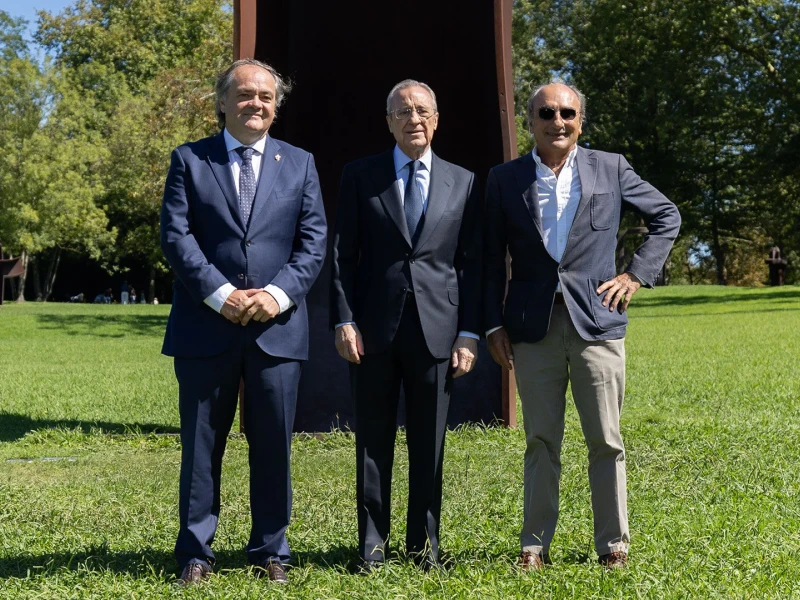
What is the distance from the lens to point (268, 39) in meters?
8.27

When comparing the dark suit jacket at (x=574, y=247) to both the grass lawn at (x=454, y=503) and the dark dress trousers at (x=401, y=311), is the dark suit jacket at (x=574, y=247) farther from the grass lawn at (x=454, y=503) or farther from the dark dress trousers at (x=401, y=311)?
the grass lawn at (x=454, y=503)

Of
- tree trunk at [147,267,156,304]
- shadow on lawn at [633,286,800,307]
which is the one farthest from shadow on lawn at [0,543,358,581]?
tree trunk at [147,267,156,304]

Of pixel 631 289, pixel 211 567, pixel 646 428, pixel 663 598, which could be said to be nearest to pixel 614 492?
pixel 663 598

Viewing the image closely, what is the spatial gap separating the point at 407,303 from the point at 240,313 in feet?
2.16

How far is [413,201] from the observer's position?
4414 millimetres

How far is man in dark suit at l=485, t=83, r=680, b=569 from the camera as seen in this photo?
4.30m

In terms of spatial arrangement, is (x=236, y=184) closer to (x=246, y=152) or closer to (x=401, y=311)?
(x=246, y=152)

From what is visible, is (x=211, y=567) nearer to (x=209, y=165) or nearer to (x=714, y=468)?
(x=209, y=165)

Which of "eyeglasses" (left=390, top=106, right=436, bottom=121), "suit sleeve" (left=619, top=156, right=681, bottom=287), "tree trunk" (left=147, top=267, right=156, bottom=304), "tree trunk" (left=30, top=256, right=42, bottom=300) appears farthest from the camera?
"tree trunk" (left=147, top=267, right=156, bottom=304)

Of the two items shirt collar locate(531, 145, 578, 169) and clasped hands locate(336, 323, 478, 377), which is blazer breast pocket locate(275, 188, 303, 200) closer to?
clasped hands locate(336, 323, 478, 377)

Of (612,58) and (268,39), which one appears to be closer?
(268,39)

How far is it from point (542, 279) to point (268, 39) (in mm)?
4619

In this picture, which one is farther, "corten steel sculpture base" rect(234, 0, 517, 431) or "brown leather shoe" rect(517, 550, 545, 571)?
"corten steel sculpture base" rect(234, 0, 517, 431)

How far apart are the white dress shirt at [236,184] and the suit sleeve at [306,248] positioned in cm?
3
